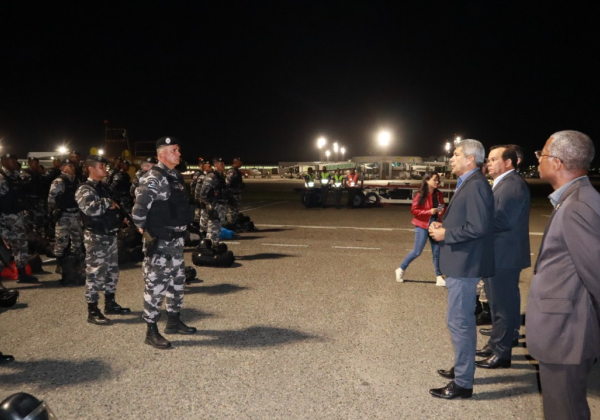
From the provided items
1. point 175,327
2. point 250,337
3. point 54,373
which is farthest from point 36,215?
point 250,337

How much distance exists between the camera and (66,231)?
7660 mm

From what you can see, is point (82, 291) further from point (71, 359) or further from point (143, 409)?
point (143, 409)

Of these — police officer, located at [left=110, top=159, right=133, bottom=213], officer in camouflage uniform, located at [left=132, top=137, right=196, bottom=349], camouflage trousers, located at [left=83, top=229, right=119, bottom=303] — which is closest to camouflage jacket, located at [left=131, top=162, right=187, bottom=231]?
officer in camouflage uniform, located at [left=132, top=137, right=196, bottom=349]

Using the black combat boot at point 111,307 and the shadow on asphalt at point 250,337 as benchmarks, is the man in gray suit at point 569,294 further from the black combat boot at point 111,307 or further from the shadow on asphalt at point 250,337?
the black combat boot at point 111,307

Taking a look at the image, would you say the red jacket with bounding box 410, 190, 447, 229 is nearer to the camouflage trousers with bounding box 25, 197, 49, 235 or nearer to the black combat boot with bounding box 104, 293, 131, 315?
the black combat boot with bounding box 104, 293, 131, 315

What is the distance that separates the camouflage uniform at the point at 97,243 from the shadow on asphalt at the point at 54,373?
1.28 m

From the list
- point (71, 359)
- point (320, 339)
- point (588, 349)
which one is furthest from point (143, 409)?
point (588, 349)

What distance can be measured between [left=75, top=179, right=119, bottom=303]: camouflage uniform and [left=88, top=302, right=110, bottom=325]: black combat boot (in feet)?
0.24

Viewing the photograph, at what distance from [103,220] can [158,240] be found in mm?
1304

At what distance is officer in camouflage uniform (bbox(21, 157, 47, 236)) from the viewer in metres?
10.5

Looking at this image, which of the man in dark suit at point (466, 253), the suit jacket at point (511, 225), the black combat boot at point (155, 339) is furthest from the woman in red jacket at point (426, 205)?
the black combat boot at point (155, 339)

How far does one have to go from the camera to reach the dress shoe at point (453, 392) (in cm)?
350

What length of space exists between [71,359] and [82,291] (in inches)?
104

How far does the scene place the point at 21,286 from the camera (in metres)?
7.05
